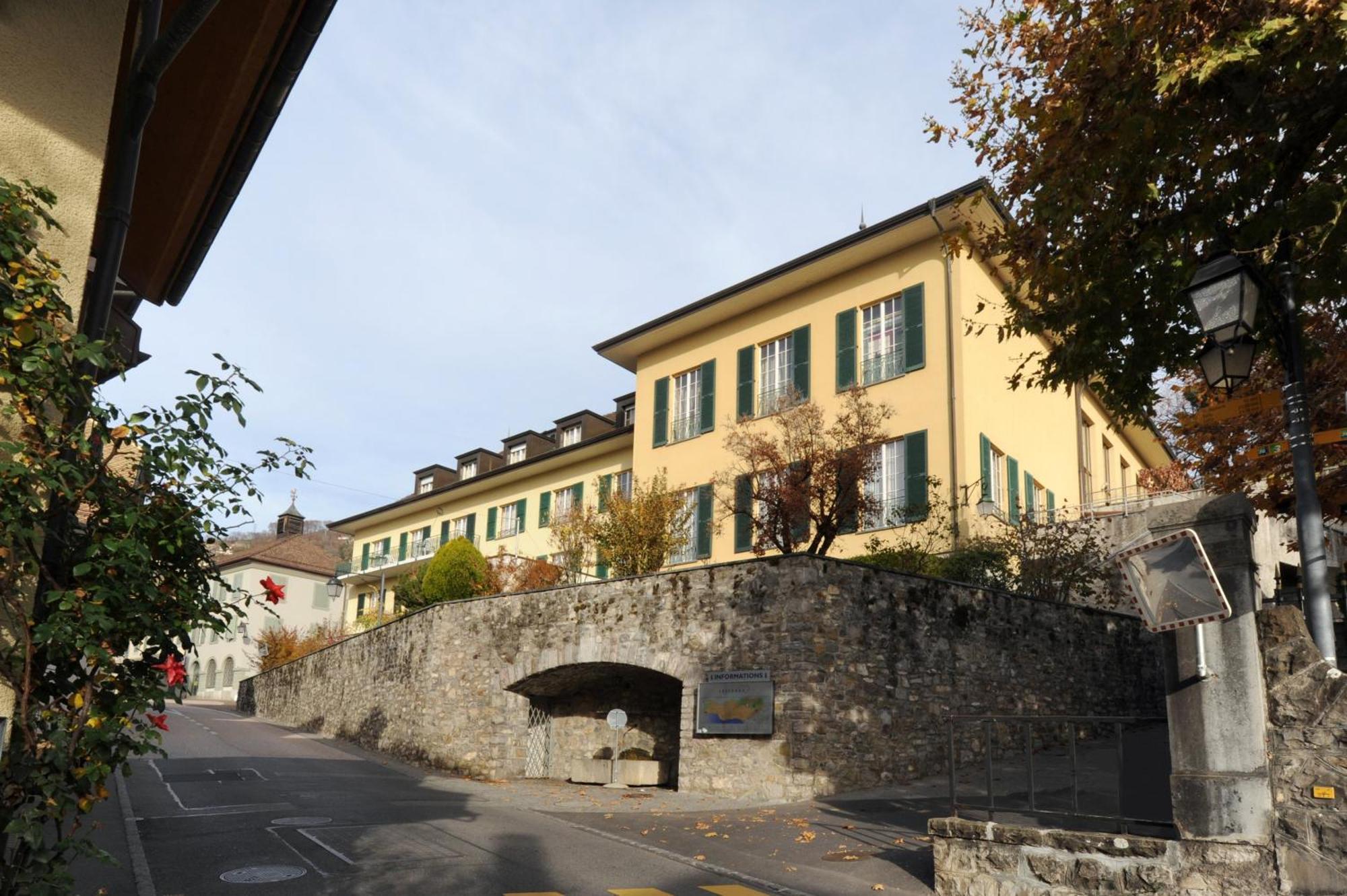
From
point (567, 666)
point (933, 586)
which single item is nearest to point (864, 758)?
point (933, 586)

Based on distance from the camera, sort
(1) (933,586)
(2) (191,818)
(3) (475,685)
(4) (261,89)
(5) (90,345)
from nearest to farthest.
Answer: (5) (90,345) → (4) (261,89) → (2) (191,818) → (1) (933,586) → (3) (475,685)

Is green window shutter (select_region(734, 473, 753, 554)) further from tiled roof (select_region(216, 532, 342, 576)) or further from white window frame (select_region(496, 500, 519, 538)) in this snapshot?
tiled roof (select_region(216, 532, 342, 576))

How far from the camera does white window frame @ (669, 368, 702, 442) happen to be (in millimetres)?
25500

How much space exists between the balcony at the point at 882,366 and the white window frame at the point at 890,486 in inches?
56.9

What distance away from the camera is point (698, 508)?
79.4 ft

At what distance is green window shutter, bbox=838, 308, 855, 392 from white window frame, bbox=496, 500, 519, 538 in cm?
1642

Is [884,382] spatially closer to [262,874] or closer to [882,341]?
[882,341]

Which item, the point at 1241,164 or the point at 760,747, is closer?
the point at 1241,164

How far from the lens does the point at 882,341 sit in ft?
71.3

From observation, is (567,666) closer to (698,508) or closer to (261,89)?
(698,508)

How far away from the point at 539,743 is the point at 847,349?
10.3 meters

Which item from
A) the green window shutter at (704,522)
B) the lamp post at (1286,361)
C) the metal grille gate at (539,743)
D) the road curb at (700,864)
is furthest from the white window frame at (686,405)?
the lamp post at (1286,361)

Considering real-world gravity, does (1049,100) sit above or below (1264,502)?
above

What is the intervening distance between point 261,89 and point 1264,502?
13.5 m
